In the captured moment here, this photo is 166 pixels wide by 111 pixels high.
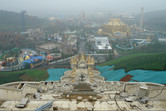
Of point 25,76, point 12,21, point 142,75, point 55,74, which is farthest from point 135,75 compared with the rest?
point 12,21

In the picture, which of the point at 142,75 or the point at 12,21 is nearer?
the point at 142,75


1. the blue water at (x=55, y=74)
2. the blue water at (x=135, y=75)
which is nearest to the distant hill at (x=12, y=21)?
the blue water at (x=55, y=74)

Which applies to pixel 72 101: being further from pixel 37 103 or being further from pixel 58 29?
pixel 58 29

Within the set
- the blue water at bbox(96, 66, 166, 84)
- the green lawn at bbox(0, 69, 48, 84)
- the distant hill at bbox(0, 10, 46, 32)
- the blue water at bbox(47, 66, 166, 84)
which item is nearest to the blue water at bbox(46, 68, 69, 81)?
the blue water at bbox(47, 66, 166, 84)

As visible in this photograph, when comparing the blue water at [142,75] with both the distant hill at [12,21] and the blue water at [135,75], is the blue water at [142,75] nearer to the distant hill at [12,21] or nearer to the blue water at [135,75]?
the blue water at [135,75]

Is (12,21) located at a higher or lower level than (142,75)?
higher

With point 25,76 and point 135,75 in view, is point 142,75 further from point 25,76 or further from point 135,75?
point 25,76

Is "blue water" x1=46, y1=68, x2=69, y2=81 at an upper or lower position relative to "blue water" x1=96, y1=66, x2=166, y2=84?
lower

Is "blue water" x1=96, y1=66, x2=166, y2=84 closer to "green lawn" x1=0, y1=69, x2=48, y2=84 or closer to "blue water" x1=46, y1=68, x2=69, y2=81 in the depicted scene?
"blue water" x1=46, y1=68, x2=69, y2=81

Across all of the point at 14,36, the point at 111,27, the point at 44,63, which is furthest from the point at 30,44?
the point at 111,27
